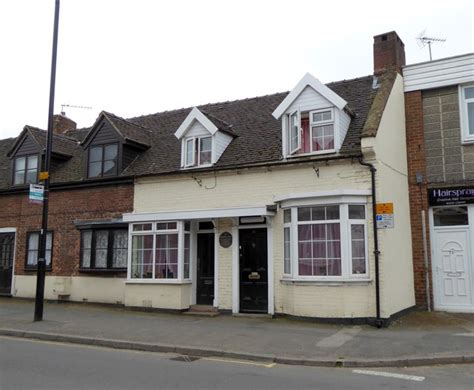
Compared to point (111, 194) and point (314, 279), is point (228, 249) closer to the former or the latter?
point (314, 279)

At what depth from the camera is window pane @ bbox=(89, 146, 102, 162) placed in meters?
18.3

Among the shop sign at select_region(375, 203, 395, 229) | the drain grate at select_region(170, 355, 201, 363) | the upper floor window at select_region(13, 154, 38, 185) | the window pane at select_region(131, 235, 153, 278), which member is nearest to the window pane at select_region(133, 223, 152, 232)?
the window pane at select_region(131, 235, 153, 278)

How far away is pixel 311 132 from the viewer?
14.2 m

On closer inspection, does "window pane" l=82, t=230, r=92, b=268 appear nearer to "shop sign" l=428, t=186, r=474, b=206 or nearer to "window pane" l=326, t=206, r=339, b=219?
"window pane" l=326, t=206, r=339, b=219

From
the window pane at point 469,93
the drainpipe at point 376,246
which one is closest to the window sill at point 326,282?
the drainpipe at point 376,246

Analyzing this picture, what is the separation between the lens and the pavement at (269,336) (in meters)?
9.12

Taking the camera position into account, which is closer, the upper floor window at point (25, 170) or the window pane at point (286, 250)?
the window pane at point (286, 250)

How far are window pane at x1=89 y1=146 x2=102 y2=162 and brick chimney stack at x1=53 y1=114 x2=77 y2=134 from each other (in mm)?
7022

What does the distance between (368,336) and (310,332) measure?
1.32 m

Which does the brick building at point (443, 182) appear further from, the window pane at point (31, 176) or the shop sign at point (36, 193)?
the window pane at point (31, 176)

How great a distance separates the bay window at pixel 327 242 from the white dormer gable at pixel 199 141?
11.8 ft

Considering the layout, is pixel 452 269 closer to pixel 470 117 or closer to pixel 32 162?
pixel 470 117

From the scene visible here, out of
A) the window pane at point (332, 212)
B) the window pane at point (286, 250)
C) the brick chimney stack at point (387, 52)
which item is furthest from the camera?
the brick chimney stack at point (387, 52)

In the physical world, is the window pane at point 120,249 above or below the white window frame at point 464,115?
below
